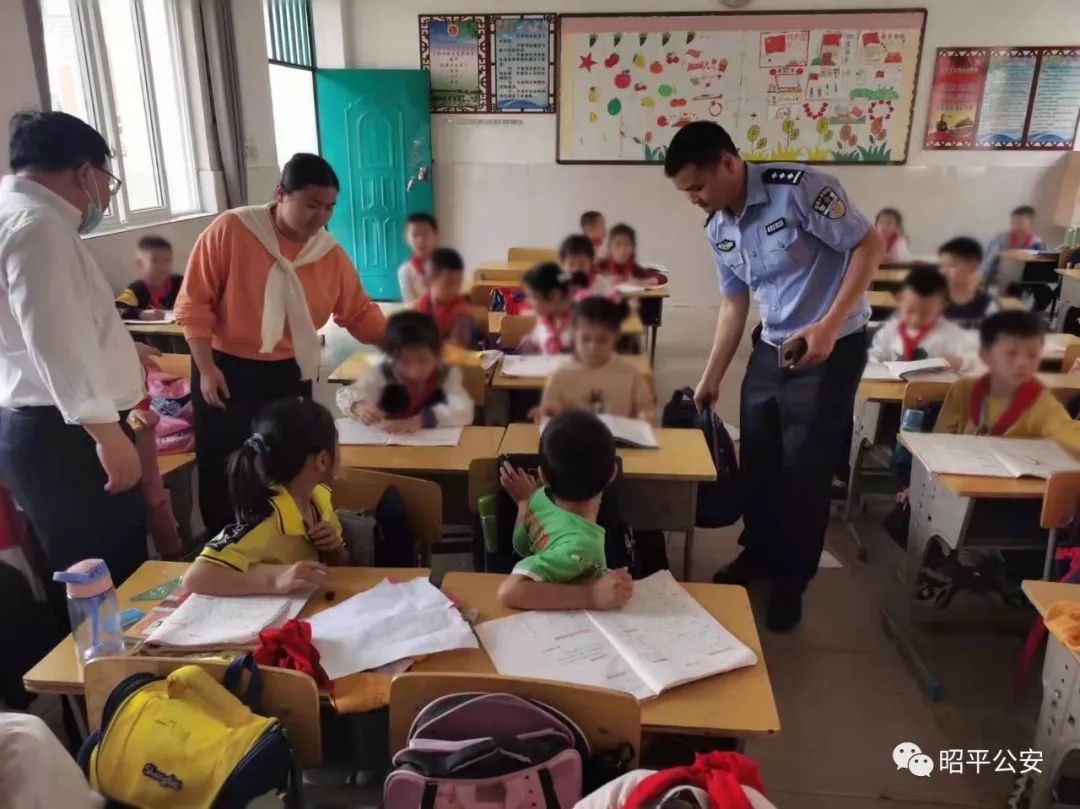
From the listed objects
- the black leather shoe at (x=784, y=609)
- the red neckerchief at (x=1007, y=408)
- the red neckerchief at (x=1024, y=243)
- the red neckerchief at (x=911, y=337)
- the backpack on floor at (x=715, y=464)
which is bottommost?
the black leather shoe at (x=784, y=609)

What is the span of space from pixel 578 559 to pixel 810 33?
5285mm

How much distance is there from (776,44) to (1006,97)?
4809 millimetres

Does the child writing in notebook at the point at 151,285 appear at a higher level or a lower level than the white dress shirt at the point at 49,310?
lower

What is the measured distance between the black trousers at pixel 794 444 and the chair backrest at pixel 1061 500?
47cm

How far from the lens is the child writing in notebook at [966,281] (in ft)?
3.23

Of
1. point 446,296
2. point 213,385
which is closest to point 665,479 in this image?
point 446,296

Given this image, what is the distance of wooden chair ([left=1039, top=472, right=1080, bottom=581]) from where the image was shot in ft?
5.53

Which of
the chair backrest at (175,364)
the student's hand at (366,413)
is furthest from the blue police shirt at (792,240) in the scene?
the chair backrest at (175,364)

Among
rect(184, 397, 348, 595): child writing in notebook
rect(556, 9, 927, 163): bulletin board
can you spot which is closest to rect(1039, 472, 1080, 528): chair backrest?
rect(184, 397, 348, 595): child writing in notebook

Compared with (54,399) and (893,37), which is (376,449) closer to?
(54,399)

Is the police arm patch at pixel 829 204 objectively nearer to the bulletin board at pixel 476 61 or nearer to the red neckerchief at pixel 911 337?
the red neckerchief at pixel 911 337

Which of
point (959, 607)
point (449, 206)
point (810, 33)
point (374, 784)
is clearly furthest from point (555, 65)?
point (374, 784)

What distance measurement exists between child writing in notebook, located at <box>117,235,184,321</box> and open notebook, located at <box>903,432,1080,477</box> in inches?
108

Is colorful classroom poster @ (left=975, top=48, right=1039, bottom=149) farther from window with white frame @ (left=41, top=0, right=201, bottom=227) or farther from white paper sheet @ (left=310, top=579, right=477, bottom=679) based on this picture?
window with white frame @ (left=41, top=0, right=201, bottom=227)
